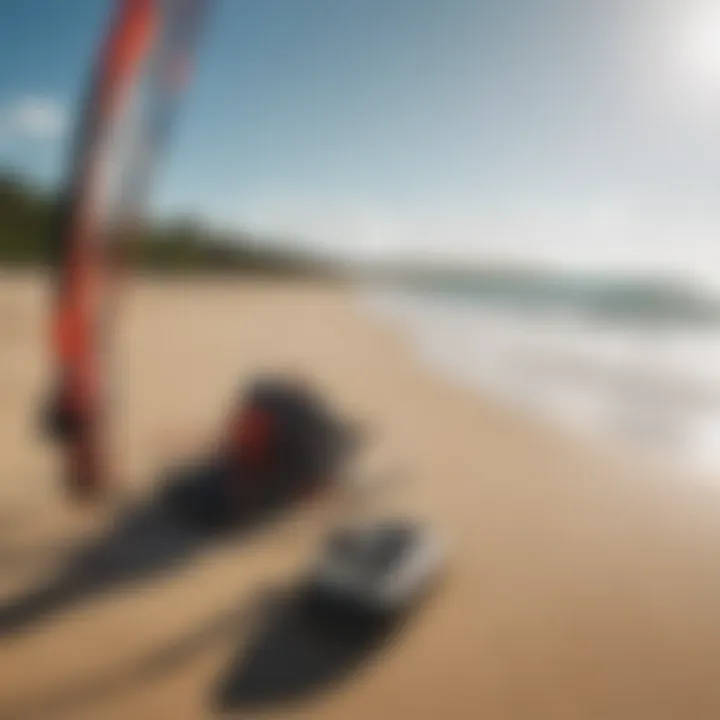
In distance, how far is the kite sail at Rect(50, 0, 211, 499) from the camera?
106cm

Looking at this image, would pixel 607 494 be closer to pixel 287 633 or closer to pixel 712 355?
pixel 712 355

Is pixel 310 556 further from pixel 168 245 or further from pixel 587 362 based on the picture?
pixel 587 362

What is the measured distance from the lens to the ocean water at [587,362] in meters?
1.36

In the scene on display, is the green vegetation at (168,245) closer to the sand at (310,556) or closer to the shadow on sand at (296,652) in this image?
the sand at (310,556)

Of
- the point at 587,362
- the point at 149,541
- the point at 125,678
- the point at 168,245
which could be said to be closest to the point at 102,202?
the point at 168,245

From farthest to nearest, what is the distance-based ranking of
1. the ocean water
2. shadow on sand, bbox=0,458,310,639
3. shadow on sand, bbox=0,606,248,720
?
the ocean water, shadow on sand, bbox=0,458,310,639, shadow on sand, bbox=0,606,248,720

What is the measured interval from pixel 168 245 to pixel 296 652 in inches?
25.9

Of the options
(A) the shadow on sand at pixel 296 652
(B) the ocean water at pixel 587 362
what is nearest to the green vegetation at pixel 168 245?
(B) the ocean water at pixel 587 362

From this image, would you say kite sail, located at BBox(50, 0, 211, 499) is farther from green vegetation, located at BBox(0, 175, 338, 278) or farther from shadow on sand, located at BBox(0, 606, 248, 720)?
shadow on sand, located at BBox(0, 606, 248, 720)

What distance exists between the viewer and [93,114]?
1065 millimetres

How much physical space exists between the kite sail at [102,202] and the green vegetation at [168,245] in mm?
42

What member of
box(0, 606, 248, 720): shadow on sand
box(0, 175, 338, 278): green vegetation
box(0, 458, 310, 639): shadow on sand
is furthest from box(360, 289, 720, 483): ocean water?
box(0, 606, 248, 720): shadow on sand

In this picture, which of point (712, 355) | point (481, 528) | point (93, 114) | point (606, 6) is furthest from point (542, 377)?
point (93, 114)

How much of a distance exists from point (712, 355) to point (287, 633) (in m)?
0.97
